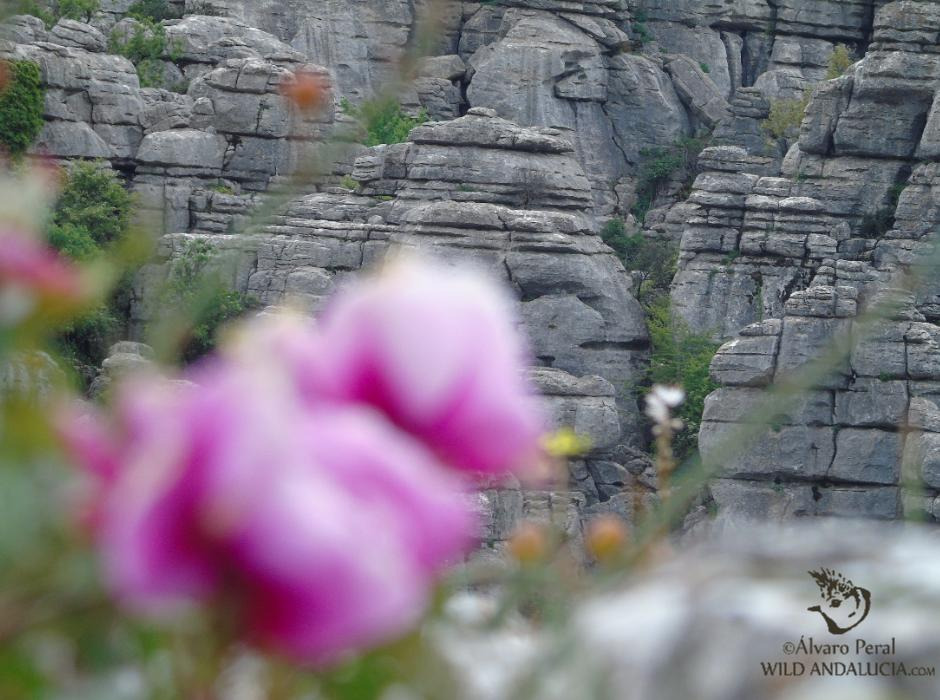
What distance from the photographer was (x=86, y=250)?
812 inches

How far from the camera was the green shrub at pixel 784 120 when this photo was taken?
3475 centimetres

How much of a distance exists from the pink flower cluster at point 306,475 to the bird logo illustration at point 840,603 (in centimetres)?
17

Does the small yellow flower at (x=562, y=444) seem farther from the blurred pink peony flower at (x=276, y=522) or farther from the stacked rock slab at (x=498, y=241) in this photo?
the stacked rock slab at (x=498, y=241)

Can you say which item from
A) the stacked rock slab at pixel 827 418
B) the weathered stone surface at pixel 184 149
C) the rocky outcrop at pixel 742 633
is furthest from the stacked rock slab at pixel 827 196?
the rocky outcrop at pixel 742 633

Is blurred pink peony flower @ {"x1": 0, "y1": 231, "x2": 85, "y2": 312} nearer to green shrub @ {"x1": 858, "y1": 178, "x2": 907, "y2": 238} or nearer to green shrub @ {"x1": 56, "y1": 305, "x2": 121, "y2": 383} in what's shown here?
green shrub @ {"x1": 56, "y1": 305, "x2": 121, "y2": 383}

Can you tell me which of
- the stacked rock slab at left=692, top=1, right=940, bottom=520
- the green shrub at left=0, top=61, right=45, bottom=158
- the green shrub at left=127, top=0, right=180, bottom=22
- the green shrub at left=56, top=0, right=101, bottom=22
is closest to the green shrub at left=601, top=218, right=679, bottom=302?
the stacked rock slab at left=692, top=1, right=940, bottom=520

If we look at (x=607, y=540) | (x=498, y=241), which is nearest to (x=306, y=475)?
(x=607, y=540)

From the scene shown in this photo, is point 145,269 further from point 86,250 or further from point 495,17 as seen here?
point 495,17

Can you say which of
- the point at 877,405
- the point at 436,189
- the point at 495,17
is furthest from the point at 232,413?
the point at 495,17

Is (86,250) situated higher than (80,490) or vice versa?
(86,250)

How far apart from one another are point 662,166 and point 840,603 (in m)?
34.7

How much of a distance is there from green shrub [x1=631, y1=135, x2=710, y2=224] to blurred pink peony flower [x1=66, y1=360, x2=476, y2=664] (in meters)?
34.1

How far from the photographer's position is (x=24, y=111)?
23.8 metres

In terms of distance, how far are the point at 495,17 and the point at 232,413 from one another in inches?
1488
